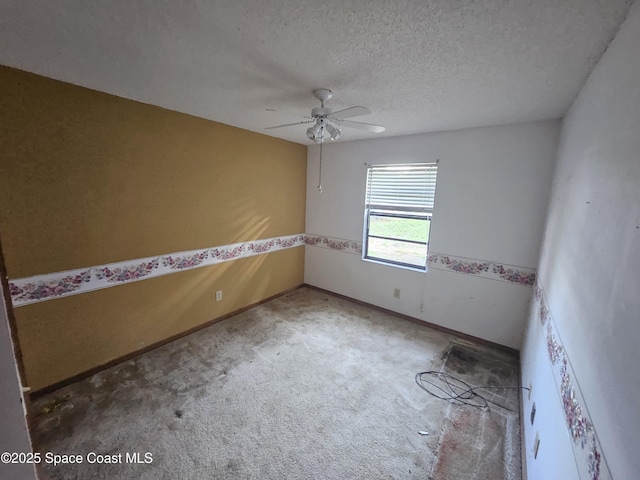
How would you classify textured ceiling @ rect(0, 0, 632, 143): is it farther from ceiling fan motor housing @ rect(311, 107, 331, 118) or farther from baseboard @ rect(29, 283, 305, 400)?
baseboard @ rect(29, 283, 305, 400)

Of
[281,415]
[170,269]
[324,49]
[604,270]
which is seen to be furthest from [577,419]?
[170,269]

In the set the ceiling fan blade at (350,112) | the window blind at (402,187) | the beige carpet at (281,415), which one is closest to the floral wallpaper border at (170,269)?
the window blind at (402,187)

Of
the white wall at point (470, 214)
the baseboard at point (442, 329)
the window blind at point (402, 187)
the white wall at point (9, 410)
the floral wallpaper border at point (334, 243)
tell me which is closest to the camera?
the white wall at point (9, 410)

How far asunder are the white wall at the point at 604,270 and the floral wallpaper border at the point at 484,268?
3.23 ft

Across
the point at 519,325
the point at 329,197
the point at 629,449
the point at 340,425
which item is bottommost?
the point at 340,425

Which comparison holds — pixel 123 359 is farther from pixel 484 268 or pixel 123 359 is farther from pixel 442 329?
pixel 484 268

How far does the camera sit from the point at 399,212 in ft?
10.8

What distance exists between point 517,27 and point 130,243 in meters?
2.89

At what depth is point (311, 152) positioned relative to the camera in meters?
3.92

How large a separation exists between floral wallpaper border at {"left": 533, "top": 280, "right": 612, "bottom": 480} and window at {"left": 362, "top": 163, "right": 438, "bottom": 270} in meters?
1.83

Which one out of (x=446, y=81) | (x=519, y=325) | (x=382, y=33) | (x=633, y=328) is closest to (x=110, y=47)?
(x=382, y=33)

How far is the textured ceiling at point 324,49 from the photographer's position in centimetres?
109

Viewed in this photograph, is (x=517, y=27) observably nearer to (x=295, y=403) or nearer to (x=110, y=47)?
(x=110, y=47)

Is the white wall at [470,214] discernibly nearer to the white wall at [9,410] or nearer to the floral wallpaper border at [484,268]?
the floral wallpaper border at [484,268]
